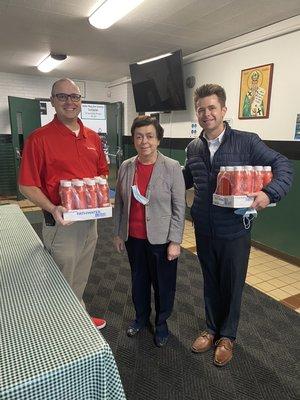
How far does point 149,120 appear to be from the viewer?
1630 millimetres

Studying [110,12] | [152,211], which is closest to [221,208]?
[152,211]

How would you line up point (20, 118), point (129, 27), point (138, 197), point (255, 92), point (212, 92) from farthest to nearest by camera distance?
point (20, 118)
point (255, 92)
point (129, 27)
point (138, 197)
point (212, 92)

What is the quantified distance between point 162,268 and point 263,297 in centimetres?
128

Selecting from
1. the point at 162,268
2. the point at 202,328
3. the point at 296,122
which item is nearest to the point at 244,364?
the point at 202,328

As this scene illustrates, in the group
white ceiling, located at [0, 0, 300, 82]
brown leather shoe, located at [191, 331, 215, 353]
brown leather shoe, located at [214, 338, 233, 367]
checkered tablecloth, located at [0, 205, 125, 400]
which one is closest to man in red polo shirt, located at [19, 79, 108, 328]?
checkered tablecloth, located at [0, 205, 125, 400]

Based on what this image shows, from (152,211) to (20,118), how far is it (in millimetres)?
5337

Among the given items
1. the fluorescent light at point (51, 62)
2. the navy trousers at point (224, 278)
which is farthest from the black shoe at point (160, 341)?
the fluorescent light at point (51, 62)

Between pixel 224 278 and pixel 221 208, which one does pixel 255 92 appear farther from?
pixel 224 278

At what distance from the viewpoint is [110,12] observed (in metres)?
2.80

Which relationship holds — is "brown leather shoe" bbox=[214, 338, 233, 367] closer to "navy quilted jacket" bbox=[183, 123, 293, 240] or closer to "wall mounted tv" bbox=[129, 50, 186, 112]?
"navy quilted jacket" bbox=[183, 123, 293, 240]

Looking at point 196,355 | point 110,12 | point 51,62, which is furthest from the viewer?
point 51,62

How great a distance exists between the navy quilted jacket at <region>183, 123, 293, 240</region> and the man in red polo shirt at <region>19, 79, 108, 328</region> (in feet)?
2.10

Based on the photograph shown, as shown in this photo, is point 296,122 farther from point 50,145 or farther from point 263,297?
point 50,145

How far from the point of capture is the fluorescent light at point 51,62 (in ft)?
14.9
